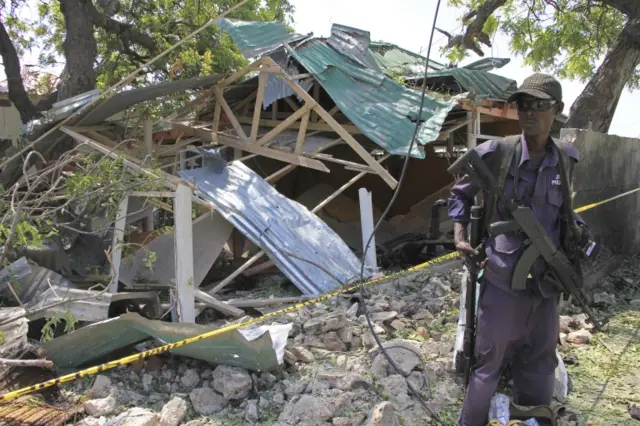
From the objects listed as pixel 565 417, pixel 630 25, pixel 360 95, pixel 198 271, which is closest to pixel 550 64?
pixel 630 25

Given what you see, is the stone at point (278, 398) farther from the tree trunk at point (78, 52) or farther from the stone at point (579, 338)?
the tree trunk at point (78, 52)

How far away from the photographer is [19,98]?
11.1 meters

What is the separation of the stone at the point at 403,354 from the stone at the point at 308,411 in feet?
2.20

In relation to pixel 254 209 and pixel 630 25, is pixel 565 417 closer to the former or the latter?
pixel 254 209

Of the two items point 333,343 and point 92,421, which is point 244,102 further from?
point 92,421

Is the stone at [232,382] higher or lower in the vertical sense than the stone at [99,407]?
higher

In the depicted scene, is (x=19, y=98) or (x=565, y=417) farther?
(x=19, y=98)

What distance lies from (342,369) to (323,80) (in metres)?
5.06

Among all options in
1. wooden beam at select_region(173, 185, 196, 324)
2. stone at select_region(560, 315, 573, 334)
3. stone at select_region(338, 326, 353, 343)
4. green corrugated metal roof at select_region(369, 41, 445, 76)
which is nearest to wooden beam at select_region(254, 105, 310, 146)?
wooden beam at select_region(173, 185, 196, 324)

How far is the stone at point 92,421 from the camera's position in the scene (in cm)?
281

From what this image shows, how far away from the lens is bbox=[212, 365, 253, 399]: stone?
315 centimetres

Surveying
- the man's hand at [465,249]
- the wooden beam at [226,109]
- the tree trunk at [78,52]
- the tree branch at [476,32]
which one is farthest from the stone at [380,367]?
the tree trunk at [78,52]

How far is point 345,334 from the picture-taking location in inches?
158

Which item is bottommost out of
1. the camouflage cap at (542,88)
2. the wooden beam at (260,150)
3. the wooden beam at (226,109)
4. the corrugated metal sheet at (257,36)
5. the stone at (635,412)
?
the stone at (635,412)
